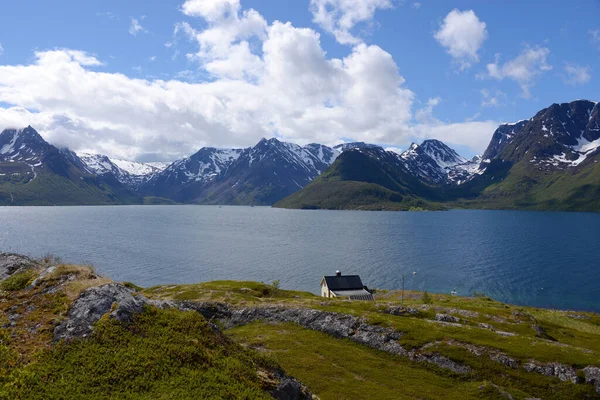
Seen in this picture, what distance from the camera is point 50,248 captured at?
16062cm

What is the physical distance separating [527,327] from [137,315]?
51.2 m

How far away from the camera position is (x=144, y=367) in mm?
13680

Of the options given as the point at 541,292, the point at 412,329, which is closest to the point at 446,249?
the point at 541,292

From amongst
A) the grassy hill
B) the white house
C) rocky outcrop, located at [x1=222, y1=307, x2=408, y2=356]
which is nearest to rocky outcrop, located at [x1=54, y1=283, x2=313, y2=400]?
the grassy hill

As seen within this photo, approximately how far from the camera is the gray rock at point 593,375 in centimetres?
2941

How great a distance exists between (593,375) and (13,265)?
158 feet

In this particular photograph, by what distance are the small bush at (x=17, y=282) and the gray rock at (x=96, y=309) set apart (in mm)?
6167

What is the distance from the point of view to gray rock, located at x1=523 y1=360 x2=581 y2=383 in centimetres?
3021

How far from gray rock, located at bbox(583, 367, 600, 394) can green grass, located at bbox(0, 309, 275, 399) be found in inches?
1199

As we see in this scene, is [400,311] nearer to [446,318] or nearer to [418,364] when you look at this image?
[446,318]

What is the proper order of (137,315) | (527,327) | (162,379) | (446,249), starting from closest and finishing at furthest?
(162,379) < (137,315) < (527,327) < (446,249)

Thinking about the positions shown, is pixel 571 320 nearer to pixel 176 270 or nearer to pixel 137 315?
pixel 137 315

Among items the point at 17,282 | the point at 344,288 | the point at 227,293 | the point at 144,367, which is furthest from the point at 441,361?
the point at 344,288

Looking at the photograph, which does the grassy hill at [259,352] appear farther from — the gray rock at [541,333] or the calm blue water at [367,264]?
the calm blue water at [367,264]
